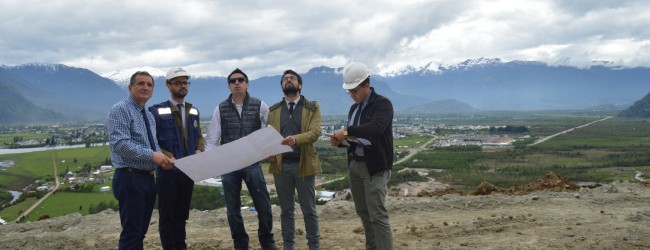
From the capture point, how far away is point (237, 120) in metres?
5.22

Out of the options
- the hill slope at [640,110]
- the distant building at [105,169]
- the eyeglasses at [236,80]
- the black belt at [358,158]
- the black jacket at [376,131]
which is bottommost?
the distant building at [105,169]

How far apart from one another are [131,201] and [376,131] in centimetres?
240

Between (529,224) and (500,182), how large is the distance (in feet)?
101

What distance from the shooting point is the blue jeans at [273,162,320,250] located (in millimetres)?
5031

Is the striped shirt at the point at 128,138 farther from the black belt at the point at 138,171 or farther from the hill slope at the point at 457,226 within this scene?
the hill slope at the point at 457,226

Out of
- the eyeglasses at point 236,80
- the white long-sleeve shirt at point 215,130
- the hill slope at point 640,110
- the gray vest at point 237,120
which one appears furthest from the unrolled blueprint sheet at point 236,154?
the hill slope at point 640,110

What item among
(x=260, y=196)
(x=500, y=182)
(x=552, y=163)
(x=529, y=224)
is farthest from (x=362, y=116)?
(x=552, y=163)

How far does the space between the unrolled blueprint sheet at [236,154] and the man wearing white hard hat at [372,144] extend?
0.65m

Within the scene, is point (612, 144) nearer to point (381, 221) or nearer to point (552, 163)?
point (552, 163)

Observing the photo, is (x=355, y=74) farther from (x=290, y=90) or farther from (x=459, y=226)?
(x=459, y=226)

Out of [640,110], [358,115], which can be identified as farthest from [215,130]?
[640,110]

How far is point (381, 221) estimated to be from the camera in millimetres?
4406

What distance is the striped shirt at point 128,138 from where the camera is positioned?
13.3 feet

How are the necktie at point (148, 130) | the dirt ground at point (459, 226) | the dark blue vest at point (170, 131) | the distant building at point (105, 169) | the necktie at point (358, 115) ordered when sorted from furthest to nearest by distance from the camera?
the distant building at point (105, 169) < the dirt ground at point (459, 226) < the dark blue vest at point (170, 131) < the necktie at point (358, 115) < the necktie at point (148, 130)
